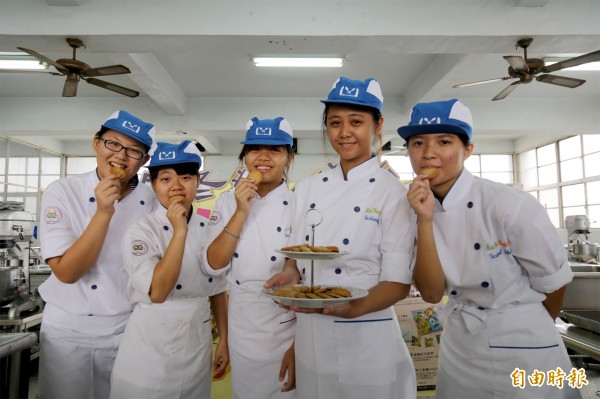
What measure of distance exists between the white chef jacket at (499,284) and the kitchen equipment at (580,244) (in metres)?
6.13

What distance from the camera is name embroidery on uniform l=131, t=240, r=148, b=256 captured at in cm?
171

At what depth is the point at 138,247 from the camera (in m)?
1.72

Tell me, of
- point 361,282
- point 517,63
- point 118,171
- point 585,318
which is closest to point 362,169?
point 361,282

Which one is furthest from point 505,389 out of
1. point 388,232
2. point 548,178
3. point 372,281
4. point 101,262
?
point 548,178

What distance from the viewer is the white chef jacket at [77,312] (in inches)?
71.6

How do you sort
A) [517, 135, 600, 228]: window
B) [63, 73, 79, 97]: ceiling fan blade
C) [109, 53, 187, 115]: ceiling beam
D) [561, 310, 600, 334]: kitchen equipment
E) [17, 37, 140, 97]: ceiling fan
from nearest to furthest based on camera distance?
[561, 310, 600, 334]: kitchen equipment < [17, 37, 140, 97]: ceiling fan < [63, 73, 79, 97]: ceiling fan blade < [109, 53, 187, 115]: ceiling beam < [517, 135, 600, 228]: window

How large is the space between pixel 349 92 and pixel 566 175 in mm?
13143

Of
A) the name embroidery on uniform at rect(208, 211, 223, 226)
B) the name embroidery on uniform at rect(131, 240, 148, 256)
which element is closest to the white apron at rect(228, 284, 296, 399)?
the name embroidery on uniform at rect(208, 211, 223, 226)

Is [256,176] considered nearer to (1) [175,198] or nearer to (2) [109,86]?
(1) [175,198]

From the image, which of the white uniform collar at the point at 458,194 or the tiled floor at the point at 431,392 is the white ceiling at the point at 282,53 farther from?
the tiled floor at the point at 431,392

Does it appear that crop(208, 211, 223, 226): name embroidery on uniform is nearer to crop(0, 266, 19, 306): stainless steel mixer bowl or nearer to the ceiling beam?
crop(0, 266, 19, 306): stainless steel mixer bowl

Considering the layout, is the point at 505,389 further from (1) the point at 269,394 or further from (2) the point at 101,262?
(2) the point at 101,262

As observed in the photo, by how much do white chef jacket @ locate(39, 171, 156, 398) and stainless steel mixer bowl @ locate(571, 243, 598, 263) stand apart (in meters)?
7.37

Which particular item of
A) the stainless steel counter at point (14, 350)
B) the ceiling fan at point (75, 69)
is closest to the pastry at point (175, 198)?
the stainless steel counter at point (14, 350)
